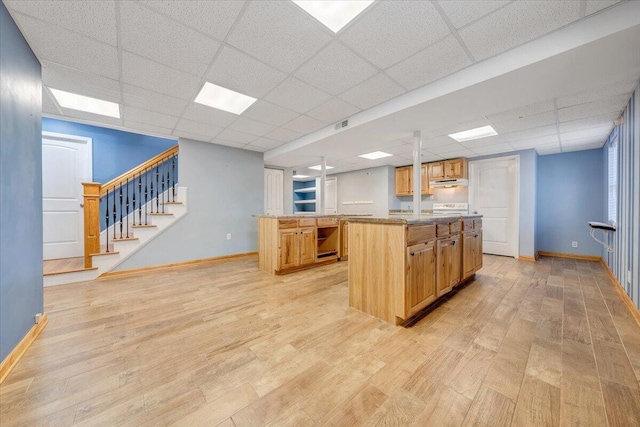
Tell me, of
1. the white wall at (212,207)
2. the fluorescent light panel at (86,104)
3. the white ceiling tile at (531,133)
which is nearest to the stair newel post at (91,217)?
the white wall at (212,207)

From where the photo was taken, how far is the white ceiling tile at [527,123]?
3238 millimetres

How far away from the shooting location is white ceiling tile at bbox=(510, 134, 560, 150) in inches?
164

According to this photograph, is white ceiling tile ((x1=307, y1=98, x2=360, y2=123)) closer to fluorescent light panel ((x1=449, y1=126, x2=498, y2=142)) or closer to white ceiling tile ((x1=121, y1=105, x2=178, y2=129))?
fluorescent light panel ((x1=449, y1=126, x2=498, y2=142))

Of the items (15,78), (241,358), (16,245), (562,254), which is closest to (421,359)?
(241,358)

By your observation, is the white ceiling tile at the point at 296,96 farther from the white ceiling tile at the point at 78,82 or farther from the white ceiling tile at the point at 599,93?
the white ceiling tile at the point at 599,93

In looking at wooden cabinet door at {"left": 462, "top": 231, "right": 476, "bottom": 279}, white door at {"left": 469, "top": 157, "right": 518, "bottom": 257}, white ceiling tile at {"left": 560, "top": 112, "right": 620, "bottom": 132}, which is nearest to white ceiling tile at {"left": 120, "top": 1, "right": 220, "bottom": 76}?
wooden cabinet door at {"left": 462, "top": 231, "right": 476, "bottom": 279}

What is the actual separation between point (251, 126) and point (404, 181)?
4.66m

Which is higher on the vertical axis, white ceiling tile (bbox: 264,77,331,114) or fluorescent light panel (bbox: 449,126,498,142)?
white ceiling tile (bbox: 264,77,331,114)

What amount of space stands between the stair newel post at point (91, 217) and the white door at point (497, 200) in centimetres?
735

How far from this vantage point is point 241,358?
1.65m

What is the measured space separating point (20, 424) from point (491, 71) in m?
3.94

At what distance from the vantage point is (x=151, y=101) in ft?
9.70

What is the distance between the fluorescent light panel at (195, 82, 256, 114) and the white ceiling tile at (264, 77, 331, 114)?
0.36 metres

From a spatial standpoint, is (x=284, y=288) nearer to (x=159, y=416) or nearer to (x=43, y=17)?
(x=159, y=416)
